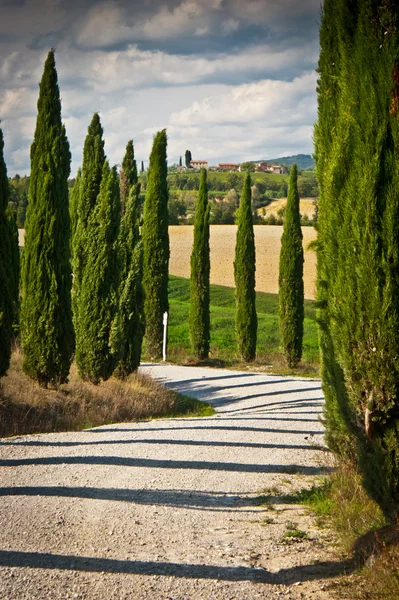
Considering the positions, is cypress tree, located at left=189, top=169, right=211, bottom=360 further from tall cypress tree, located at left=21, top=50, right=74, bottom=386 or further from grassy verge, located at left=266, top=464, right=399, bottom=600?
grassy verge, located at left=266, top=464, right=399, bottom=600

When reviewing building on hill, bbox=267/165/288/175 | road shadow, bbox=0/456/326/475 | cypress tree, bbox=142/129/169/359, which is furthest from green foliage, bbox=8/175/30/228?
building on hill, bbox=267/165/288/175

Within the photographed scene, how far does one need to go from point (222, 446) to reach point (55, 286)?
5.58 metres

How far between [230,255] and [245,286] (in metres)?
25.3

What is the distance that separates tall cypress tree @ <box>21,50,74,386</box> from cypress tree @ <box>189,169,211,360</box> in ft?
49.8

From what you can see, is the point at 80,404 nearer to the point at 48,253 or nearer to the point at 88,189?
the point at 48,253

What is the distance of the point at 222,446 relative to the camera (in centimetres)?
1044

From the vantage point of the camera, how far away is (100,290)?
16.4 m

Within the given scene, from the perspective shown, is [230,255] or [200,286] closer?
[200,286]

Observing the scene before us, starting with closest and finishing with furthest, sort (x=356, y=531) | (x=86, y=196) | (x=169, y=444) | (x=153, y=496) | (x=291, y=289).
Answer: (x=356, y=531) < (x=153, y=496) < (x=169, y=444) < (x=86, y=196) < (x=291, y=289)

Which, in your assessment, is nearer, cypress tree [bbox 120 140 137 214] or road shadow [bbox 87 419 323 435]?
road shadow [bbox 87 419 323 435]

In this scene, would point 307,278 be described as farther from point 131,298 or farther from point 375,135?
point 375,135

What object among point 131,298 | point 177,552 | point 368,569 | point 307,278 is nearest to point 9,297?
point 131,298

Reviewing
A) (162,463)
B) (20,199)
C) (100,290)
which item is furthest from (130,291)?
(20,199)

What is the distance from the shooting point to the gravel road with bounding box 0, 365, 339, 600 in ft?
16.5
